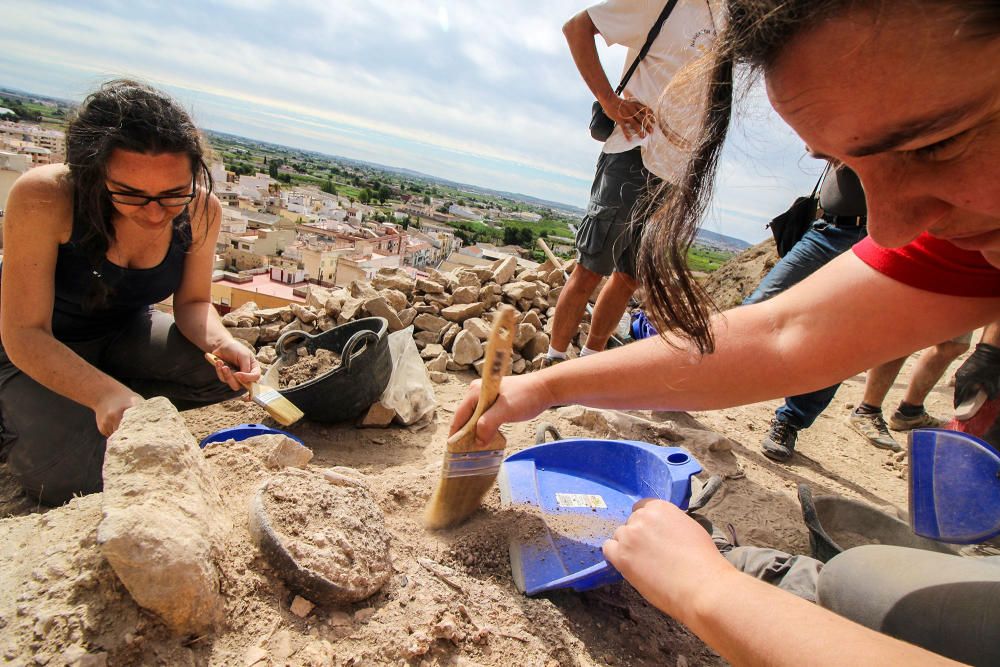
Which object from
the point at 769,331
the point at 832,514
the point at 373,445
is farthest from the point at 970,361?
the point at 373,445

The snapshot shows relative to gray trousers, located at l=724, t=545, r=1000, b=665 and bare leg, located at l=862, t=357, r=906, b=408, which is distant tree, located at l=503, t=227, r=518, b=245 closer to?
bare leg, located at l=862, t=357, r=906, b=408

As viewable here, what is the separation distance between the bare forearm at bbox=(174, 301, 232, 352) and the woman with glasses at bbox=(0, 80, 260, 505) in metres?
0.08

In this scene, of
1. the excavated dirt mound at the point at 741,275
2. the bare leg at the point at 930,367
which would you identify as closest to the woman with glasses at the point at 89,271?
the bare leg at the point at 930,367

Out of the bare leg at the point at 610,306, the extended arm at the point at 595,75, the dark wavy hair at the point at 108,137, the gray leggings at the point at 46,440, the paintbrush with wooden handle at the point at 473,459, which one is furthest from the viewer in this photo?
the bare leg at the point at 610,306

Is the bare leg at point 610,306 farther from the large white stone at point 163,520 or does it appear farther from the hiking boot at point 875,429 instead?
the large white stone at point 163,520

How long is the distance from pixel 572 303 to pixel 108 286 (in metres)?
2.36

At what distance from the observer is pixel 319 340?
3.19 meters

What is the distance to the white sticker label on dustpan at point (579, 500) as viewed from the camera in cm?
172

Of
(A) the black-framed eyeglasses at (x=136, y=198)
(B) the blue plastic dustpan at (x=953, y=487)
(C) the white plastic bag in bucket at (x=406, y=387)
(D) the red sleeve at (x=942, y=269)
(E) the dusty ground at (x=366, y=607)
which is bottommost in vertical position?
(C) the white plastic bag in bucket at (x=406, y=387)

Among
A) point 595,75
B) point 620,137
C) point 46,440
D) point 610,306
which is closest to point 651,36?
point 595,75

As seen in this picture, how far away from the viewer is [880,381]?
3354 millimetres

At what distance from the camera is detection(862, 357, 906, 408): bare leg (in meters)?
3.30

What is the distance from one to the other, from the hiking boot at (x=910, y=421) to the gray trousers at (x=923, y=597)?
115 inches

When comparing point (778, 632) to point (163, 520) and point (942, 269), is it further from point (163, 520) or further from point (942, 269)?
point (163, 520)
